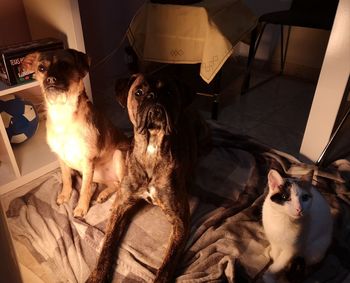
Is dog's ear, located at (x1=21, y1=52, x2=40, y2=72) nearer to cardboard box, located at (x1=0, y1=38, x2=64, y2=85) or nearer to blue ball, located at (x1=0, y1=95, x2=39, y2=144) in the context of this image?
cardboard box, located at (x1=0, y1=38, x2=64, y2=85)

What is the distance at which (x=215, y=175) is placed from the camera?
5.95 feet

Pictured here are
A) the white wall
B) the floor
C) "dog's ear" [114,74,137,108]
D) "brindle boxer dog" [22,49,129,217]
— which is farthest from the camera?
the white wall

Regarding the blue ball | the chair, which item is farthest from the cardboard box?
the chair

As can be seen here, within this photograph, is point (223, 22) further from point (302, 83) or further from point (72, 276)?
point (72, 276)

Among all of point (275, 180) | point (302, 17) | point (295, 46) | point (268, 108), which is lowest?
point (268, 108)

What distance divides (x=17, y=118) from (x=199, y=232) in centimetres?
125

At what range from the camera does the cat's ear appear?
1.16m

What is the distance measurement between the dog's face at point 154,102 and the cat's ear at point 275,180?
40 centimetres

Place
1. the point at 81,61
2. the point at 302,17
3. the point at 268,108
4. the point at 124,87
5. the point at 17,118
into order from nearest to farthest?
the point at 124,87 < the point at 81,61 < the point at 17,118 < the point at 302,17 < the point at 268,108

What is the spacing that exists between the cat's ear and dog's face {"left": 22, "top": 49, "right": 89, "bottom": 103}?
0.86 meters

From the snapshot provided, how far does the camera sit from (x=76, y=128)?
1.45m

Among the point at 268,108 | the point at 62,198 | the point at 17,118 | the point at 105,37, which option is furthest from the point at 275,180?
the point at 105,37

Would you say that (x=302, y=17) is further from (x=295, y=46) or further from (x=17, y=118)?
(x=17, y=118)

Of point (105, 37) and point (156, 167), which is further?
point (105, 37)
